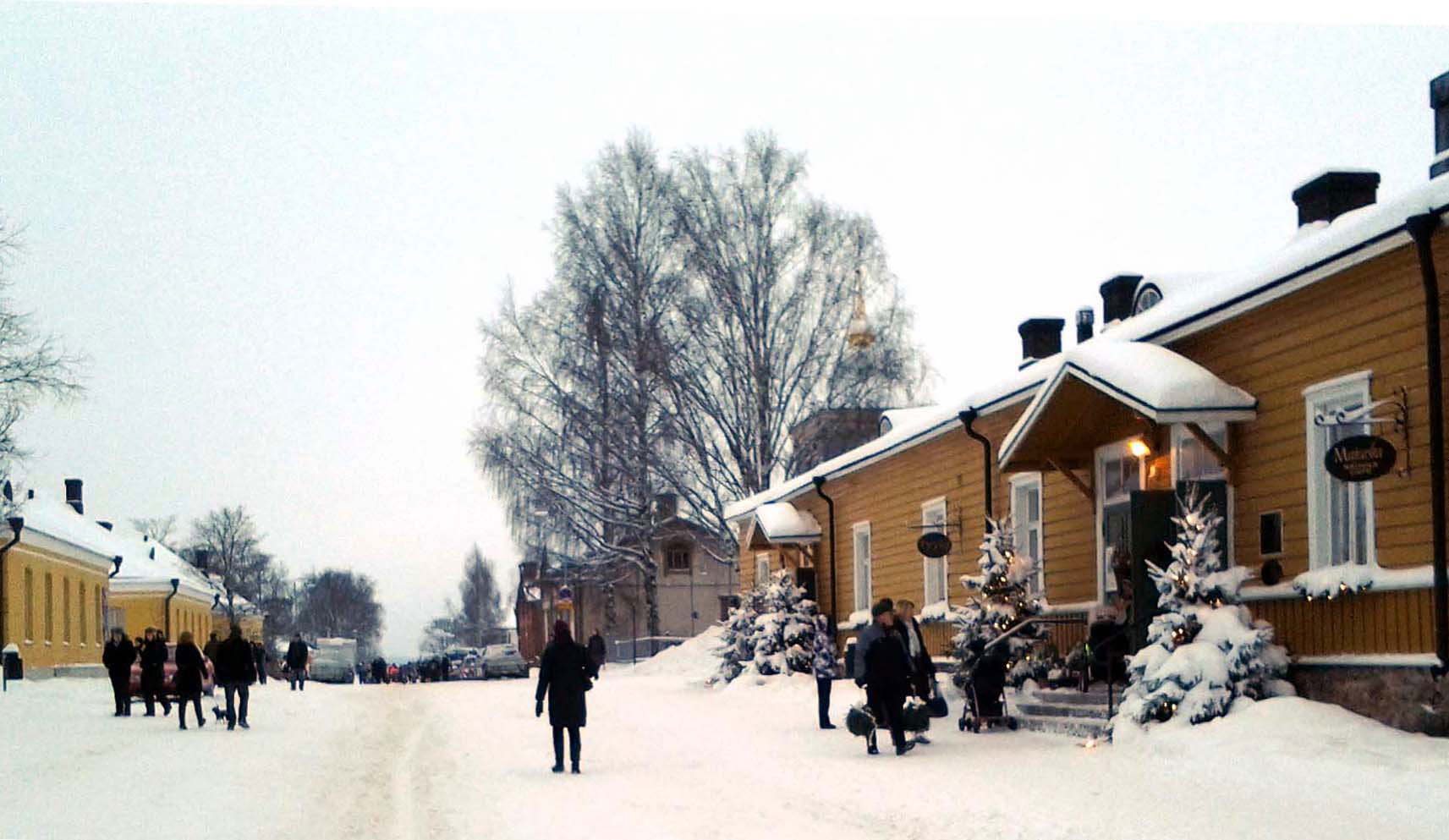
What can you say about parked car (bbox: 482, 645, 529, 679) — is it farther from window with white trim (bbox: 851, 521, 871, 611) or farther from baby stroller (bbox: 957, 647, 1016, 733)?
baby stroller (bbox: 957, 647, 1016, 733)

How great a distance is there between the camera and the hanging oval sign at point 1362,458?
1217 cm

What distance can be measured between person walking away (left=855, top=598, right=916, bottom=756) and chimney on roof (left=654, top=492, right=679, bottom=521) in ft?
85.3

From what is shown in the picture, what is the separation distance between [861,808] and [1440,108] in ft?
31.5

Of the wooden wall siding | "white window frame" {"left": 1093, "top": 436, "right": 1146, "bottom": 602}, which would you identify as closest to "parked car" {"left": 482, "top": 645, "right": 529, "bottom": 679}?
"white window frame" {"left": 1093, "top": 436, "right": 1146, "bottom": 602}

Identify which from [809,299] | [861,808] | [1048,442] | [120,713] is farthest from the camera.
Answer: [809,299]

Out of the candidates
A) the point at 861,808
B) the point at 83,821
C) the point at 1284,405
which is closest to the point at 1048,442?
the point at 1284,405

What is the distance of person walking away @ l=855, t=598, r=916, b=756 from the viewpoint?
16.1m

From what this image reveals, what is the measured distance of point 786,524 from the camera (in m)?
31.4

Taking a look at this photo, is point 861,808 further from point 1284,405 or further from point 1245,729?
point 1284,405

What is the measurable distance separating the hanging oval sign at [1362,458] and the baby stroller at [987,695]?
6225mm

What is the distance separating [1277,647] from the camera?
14.4 meters

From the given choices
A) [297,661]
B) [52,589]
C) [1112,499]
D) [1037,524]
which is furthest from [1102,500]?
[52,589]

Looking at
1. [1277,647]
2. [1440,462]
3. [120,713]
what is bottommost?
[120,713]

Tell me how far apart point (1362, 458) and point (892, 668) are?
18.0 feet
